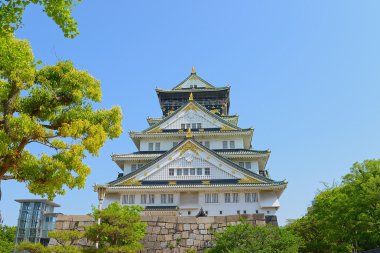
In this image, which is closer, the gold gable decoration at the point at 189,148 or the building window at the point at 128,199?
the building window at the point at 128,199

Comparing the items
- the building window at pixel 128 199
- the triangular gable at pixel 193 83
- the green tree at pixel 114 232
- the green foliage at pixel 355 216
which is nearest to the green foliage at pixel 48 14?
the green tree at pixel 114 232

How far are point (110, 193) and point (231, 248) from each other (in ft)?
62.8

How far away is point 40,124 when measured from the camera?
1046 centimetres

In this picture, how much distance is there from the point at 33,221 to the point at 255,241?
43.0 metres

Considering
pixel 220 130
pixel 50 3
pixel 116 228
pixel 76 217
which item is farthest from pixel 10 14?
pixel 220 130

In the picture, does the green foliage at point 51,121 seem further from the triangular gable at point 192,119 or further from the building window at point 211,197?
the triangular gable at point 192,119

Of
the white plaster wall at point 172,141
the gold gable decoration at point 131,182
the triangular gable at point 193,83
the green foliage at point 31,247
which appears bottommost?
the green foliage at point 31,247

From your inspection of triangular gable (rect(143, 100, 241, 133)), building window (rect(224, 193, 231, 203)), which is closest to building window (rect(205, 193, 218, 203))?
building window (rect(224, 193, 231, 203))

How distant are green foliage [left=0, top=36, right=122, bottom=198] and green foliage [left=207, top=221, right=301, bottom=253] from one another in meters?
6.40

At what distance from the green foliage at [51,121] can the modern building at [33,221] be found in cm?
4139

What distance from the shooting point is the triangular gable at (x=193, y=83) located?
45469 mm

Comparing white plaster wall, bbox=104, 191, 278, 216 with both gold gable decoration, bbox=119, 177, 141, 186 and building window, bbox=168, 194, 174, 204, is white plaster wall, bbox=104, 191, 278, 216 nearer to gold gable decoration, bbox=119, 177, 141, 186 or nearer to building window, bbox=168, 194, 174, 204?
building window, bbox=168, 194, 174, 204

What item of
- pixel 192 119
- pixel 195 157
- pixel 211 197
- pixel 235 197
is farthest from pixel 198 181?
pixel 192 119

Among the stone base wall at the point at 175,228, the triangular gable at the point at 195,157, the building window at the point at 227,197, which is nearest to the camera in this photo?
the stone base wall at the point at 175,228
